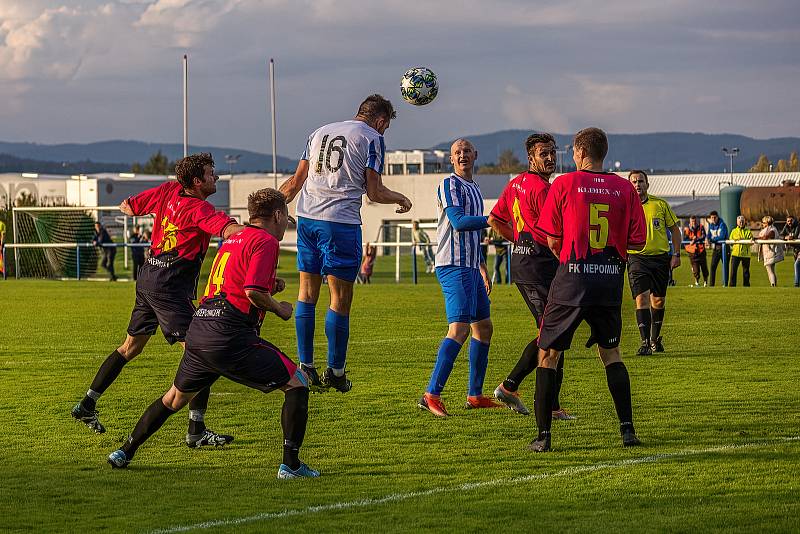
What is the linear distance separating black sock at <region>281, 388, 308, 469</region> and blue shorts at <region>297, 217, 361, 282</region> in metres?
2.67

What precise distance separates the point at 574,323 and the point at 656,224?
260 inches

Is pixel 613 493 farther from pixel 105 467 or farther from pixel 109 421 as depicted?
pixel 109 421

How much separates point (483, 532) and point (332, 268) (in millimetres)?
4196

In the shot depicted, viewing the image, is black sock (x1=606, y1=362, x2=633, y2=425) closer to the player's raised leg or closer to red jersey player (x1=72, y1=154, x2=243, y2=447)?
red jersey player (x1=72, y1=154, x2=243, y2=447)

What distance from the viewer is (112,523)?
604 cm

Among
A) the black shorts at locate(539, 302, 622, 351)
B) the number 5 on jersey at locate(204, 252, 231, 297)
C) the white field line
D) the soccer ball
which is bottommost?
the white field line

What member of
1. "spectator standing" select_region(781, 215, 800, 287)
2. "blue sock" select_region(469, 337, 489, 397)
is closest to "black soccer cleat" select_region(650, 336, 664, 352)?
"blue sock" select_region(469, 337, 489, 397)

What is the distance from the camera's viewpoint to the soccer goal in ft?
119

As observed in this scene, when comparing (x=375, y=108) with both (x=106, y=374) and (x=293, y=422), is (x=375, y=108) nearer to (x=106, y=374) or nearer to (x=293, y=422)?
(x=106, y=374)

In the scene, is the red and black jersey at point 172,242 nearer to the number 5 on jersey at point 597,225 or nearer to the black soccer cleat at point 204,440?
the black soccer cleat at point 204,440

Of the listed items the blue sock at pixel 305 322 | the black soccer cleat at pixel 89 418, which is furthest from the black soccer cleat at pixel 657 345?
the black soccer cleat at pixel 89 418

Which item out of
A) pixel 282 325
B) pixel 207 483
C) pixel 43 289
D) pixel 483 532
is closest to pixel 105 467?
pixel 207 483

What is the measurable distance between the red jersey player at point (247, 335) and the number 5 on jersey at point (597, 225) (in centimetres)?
191

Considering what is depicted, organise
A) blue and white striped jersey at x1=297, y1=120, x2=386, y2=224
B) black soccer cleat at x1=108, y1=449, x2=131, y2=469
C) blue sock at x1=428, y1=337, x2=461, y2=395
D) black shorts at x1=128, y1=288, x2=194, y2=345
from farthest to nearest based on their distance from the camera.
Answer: blue and white striped jersey at x1=297, y1=120, x2=386, y2=224, blue sock at x1=428, y1=337, x2=461, y2=395, black shorts at x1=128, y1=288, x2=194, y2=345, black soccer cleat at x1=108, y1=449, x2=131, y2=469
